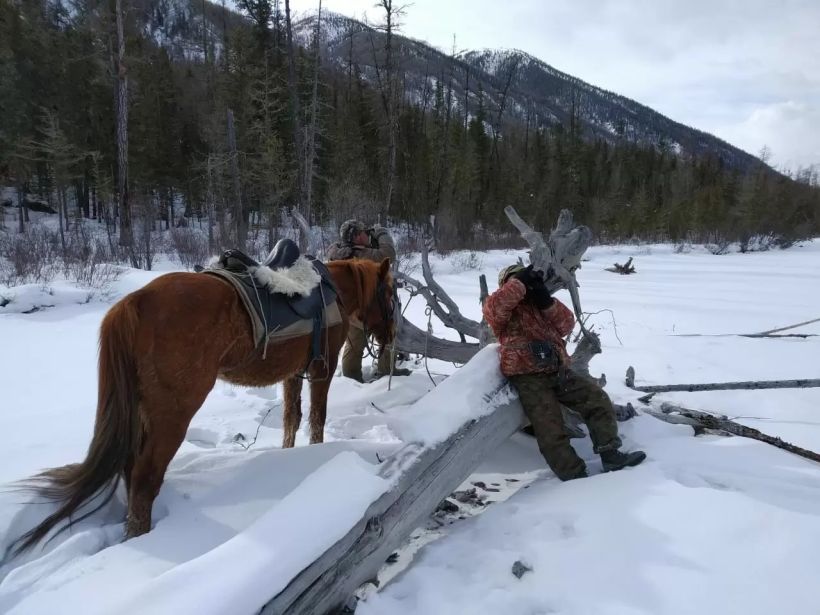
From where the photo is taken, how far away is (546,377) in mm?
3084

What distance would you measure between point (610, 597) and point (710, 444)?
68.4 inches

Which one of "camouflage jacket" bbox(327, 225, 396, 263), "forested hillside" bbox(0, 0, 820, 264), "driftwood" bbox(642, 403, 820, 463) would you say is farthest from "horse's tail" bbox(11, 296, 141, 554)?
"forested hillside" bbox(0, 0, 820, 264)

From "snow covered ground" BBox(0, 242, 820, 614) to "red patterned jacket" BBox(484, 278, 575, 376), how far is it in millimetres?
702

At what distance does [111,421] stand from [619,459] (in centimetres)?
291

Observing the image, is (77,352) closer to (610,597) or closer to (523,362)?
(523,362)

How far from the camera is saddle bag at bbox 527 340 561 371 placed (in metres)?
2.98

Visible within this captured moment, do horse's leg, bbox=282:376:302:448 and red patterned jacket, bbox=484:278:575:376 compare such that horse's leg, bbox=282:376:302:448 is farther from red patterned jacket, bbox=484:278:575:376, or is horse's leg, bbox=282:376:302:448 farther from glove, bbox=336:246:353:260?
glove, bbox=336:246:353:260

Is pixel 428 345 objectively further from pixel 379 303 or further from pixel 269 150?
pixel 269 150

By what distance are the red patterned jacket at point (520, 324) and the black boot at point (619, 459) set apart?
2.12 feet

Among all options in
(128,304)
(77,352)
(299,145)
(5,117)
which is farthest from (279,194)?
(128,304)

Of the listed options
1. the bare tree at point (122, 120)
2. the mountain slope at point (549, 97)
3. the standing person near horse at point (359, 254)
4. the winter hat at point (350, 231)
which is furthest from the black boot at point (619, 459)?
the mountain slope at point (549, 97)

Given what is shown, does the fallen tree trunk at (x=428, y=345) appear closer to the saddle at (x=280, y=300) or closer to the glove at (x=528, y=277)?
the saddle at (x=280, y=300)

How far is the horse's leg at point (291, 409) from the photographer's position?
133 inches

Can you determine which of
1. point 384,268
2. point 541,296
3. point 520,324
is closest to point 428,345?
point 384,268
